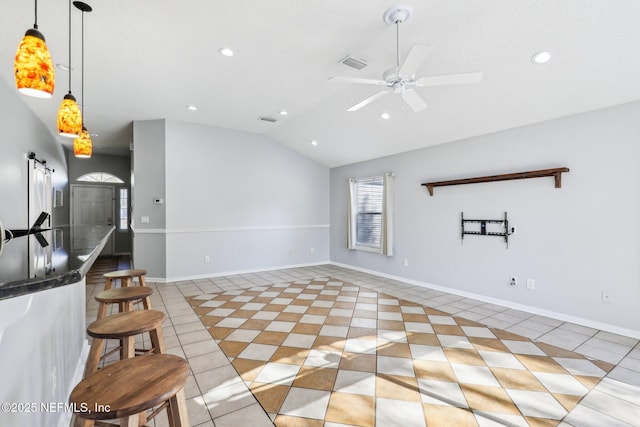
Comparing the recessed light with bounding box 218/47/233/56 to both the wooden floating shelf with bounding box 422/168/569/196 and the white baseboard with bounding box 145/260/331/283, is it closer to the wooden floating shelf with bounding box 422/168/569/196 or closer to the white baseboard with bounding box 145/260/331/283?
the wooden floating shelf with bounding box 422/168/569/196

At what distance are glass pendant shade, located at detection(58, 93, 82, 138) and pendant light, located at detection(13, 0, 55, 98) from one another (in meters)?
0.67

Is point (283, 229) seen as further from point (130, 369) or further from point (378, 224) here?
point (130, 369)

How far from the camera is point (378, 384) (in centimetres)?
221

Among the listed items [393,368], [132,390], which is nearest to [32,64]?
[132,390]

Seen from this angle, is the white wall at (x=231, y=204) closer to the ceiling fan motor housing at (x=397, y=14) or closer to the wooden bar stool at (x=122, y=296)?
the wooden bar stool at (x=122, y=296)

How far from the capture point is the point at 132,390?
3.20 feet

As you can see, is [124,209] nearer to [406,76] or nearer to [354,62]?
[354,62]

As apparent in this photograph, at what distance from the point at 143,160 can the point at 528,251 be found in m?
6.24

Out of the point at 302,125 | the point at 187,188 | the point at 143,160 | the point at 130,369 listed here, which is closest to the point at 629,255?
the point at 130,369

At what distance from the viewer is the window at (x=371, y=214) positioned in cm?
563

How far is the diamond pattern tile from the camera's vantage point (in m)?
1.92

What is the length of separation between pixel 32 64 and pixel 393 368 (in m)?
3.06

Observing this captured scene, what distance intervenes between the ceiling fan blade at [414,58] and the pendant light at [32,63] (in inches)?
82.5

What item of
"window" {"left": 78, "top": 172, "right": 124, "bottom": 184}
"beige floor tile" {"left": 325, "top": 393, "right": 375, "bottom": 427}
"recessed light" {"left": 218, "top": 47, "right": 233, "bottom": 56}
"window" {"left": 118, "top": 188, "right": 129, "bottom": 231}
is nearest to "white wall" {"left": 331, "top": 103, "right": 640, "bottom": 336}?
"beige floor tile" {"left": 325, "top": 393, "right": 375, "bottom": 427}
